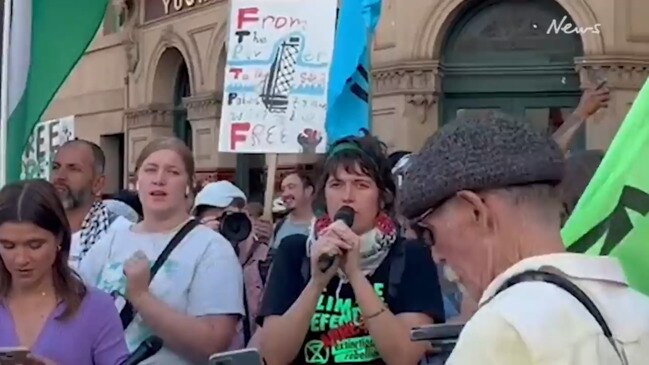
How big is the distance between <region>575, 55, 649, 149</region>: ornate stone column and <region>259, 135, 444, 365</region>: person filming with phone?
8340 mm

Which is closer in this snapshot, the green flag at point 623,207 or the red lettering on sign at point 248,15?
the green flag at point 623,207

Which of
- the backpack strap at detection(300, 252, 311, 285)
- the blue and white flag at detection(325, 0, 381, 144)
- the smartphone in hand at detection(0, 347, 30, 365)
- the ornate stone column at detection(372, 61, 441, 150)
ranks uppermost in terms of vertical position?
the ornate stone column at detection(372, 61, 441, 150)

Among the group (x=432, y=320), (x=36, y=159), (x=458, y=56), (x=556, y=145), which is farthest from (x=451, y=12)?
(x=556, y=145)

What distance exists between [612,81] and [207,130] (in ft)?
20.6

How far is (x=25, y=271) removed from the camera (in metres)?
3.43

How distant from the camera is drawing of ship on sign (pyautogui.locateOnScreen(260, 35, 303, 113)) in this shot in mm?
7148

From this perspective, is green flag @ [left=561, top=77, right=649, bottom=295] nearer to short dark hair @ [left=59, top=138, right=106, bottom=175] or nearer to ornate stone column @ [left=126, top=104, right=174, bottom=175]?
short dark hair @ [left=59, top=138, right=106, bottom=175]

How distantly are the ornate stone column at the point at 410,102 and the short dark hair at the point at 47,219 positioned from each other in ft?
30.1

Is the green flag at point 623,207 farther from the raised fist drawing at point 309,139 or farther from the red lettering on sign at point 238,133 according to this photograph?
the red lettering on sign at point 238,133

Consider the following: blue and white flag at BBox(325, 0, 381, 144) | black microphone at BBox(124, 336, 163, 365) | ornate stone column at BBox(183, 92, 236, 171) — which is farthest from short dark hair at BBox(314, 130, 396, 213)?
ornate stone column at BBox(183, 92, 236, 171)

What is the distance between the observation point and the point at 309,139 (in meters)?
6.82

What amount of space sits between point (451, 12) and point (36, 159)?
7413 millimetres

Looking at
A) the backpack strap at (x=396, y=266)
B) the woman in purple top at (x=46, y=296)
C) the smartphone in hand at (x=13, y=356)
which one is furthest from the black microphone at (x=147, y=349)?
the backpack strap at (x=396, y=266)

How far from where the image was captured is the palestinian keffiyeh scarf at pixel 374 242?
3.50m
